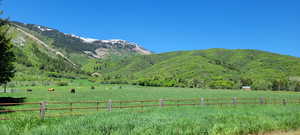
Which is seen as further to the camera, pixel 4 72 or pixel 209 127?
pixel 4 72

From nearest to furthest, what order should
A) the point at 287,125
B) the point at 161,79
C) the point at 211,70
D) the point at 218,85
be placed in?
the point at 287,125, the point at 218,85, the point at 161,79, the point at 211,70

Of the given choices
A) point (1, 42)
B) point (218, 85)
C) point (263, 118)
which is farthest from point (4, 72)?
point (218, 85)

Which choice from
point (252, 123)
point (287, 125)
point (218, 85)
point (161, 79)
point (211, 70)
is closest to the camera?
point (252, 123)

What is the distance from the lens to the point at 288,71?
6855 inches

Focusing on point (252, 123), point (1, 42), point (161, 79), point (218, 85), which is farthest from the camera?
point (161, 79)

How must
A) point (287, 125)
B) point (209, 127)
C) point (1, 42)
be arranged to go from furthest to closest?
point (1, 42) < point (287, 125) < point (209, 127)

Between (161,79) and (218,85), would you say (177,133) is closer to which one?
(218,85)

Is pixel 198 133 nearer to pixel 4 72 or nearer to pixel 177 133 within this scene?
pixel 177 133

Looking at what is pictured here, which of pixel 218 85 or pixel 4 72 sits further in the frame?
pixel 218 85

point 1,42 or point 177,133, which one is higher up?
point 1,42

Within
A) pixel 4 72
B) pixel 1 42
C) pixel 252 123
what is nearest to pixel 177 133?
pixel 252 123

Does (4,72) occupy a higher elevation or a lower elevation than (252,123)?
higher

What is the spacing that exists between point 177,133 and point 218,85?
131 metres

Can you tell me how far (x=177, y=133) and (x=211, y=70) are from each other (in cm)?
18273
